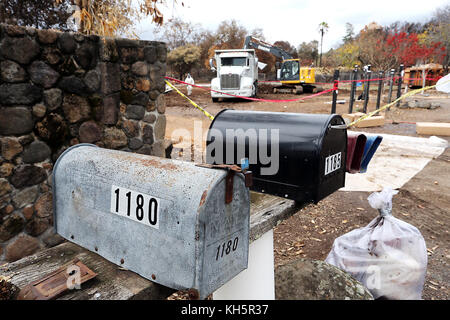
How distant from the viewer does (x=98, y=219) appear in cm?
142

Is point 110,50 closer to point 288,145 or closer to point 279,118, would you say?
point 279,118

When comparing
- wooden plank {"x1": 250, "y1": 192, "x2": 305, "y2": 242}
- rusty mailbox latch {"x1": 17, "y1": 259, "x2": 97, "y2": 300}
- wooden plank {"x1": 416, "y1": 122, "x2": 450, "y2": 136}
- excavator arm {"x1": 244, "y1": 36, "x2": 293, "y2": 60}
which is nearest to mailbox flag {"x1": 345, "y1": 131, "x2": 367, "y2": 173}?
wooden plank {"x1": 250, "y1": 192, "x2": 305, "y2": 242}

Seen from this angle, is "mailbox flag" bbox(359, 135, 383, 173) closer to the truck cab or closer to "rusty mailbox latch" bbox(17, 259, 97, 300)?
"rusty mailbox latch" bbox(17, 259, 97, 300)

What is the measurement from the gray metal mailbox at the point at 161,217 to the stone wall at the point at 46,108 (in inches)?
33.2

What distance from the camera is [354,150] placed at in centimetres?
257

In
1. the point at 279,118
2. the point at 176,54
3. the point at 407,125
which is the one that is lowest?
the point at 407,125

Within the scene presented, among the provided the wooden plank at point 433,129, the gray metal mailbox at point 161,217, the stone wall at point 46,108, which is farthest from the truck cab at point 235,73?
the gray metal mailbox at point 161,217

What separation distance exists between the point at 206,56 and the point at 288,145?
37.8m

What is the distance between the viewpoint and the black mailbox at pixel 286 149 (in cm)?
200

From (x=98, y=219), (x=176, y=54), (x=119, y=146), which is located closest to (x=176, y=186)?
(x=98, y=219)

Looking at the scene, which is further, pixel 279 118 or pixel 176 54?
pixel 176 54

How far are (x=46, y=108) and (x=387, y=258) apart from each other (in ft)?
8.52

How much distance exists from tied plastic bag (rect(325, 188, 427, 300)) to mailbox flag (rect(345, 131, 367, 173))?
274 mm
